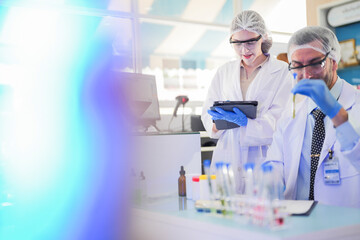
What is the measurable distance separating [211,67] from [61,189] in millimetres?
3570

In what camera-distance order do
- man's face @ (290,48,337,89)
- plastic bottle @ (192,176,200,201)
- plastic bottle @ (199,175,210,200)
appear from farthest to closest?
man's face @ (290,48,337,89), plastic bottle @ (192,176,200,201), plastic bottle @ (199,175,210,200)

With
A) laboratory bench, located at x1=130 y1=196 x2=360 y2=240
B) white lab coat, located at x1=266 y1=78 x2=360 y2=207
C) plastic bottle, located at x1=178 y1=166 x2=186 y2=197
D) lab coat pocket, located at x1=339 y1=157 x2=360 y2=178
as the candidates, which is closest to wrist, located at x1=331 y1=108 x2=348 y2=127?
white lab coat, located at x1=266 y1=78 x2=360 y2=207

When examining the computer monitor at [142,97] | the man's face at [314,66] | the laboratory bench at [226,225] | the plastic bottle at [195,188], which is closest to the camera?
the laboratory bench at [226,225]

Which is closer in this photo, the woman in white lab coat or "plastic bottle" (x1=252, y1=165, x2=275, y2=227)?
"plastic bottle" (x1=252, y1=165, x2=275, y2=227)

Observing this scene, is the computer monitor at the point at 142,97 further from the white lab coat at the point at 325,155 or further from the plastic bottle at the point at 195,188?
the white lab coat at the point at 325,155

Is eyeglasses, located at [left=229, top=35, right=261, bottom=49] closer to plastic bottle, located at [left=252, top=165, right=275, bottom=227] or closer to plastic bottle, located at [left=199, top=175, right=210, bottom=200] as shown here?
plastic bottle, located at [left=199, top=175, right=210, bottom=200]

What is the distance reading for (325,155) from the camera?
1.70 meters

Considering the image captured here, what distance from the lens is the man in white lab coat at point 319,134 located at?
5.04ft

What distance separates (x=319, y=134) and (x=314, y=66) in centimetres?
30

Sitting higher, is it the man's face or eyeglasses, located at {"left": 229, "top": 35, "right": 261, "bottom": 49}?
eyeglasses, located at {"left": 229, "top": 35, "right": 261, "bottom": 49}

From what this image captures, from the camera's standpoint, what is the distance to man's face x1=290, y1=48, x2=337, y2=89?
179cm

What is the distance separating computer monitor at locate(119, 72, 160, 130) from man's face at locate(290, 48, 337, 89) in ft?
2.97

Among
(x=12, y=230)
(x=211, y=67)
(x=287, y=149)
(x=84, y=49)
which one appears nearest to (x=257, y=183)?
(x=287, y=149)

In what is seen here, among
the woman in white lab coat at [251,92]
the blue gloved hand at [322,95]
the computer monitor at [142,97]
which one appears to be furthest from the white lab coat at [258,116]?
the blue gloved hand at [322,95]
